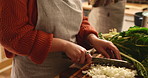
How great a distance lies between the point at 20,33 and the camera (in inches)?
31.9

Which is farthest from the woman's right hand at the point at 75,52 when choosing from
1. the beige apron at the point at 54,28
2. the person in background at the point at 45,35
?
the beige apron at the point at 54,28

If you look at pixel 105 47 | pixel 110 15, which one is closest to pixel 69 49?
pixel 105 47

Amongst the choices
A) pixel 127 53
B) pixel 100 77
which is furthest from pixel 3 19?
pixel 127 53

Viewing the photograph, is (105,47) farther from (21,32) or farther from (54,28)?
(21,32)

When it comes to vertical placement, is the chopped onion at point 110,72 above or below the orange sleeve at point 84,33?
below

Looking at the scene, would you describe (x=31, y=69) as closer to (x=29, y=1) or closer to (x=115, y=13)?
(x=29, y=1)

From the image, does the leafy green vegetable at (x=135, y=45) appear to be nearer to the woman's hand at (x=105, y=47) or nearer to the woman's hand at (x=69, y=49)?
the woman's hand at (x=105, y=47)

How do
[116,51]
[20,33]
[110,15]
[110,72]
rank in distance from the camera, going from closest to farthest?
[20,33]
[110,72]
[116,51]
[110,15]

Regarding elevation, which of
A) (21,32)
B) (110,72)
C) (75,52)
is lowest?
(110,72)

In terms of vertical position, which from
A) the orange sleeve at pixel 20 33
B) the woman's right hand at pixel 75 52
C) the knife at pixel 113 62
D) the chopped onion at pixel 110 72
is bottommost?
the chopped onion at pixel 110 72

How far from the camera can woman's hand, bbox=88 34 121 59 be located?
3.37 ft

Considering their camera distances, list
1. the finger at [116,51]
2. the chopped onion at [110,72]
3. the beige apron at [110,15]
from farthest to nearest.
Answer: the beige apron at [110,15]
the finger at [116,51]
the chopped onion at [110,72]

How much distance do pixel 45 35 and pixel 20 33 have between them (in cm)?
10

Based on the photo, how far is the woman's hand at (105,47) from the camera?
40.5 inches
